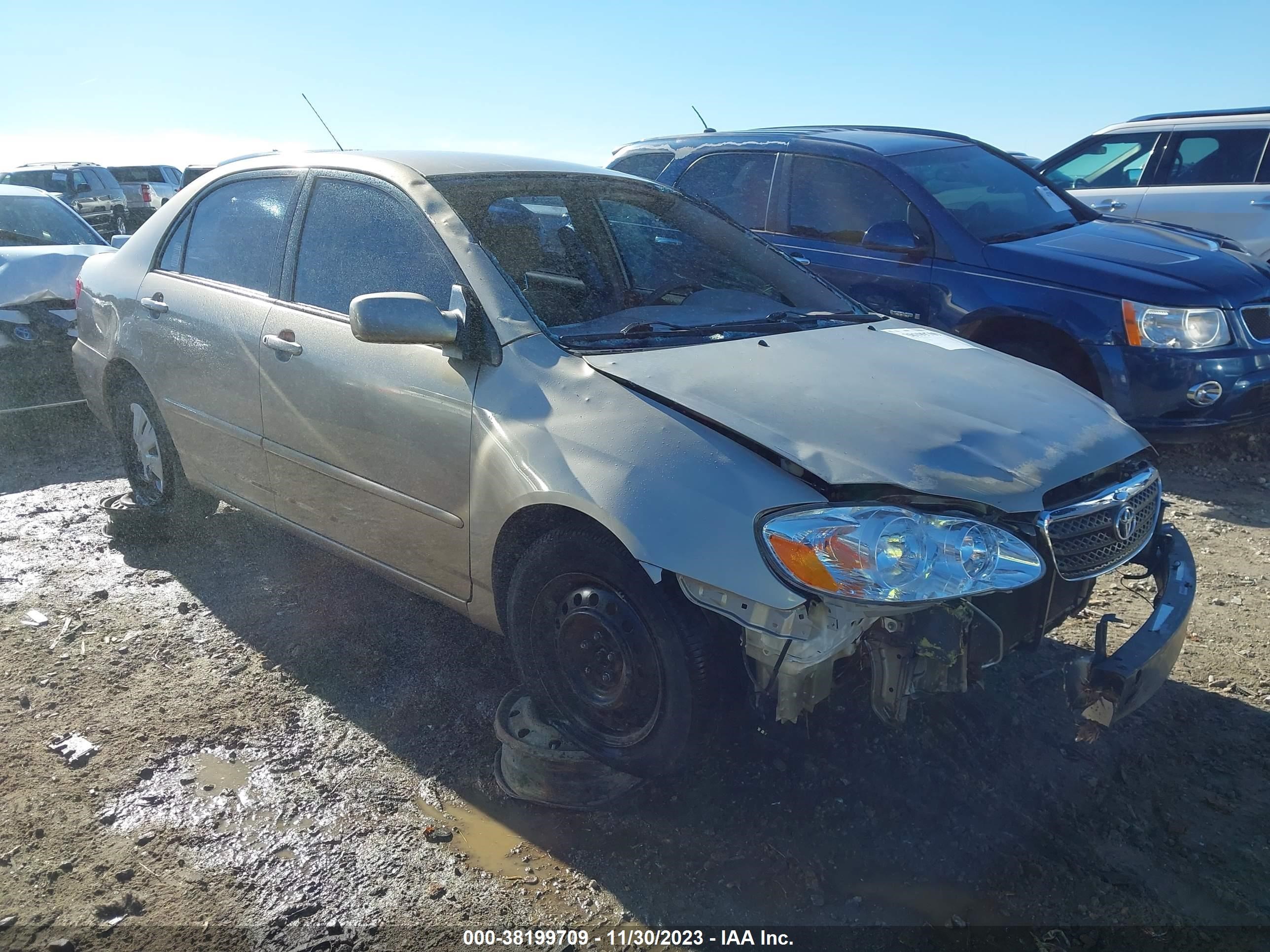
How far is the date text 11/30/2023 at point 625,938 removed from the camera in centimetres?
218

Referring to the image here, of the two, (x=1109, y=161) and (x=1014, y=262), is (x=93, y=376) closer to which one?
(x=1014, y=262)

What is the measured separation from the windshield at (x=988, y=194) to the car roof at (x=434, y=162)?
248 centimetres

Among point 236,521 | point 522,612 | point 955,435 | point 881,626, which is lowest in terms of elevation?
point 236,521

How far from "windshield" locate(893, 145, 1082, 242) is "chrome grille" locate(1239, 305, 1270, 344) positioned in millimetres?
1082

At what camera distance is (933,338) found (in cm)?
323

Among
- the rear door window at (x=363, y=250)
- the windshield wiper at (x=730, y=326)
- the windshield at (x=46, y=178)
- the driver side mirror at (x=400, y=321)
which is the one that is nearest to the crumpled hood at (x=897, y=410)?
the windshield wiper at (x=730, y=326)

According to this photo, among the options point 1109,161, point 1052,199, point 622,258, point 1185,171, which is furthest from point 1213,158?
point 622,258

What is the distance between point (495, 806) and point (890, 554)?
131 cm

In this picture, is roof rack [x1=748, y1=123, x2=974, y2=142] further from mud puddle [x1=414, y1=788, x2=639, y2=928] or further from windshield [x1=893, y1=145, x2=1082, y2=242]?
mud puddle [x1=414, y1=788, x2=639, y2=928]

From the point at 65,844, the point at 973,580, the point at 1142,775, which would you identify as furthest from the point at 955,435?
the point at 65,844

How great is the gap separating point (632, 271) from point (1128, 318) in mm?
2868

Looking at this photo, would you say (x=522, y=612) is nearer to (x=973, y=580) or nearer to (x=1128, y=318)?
(x=973, y=580)

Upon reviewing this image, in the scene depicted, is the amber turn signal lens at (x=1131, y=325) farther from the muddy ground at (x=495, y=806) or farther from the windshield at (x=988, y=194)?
the muddy ground at (x=495, y=806)

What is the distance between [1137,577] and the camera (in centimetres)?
281
